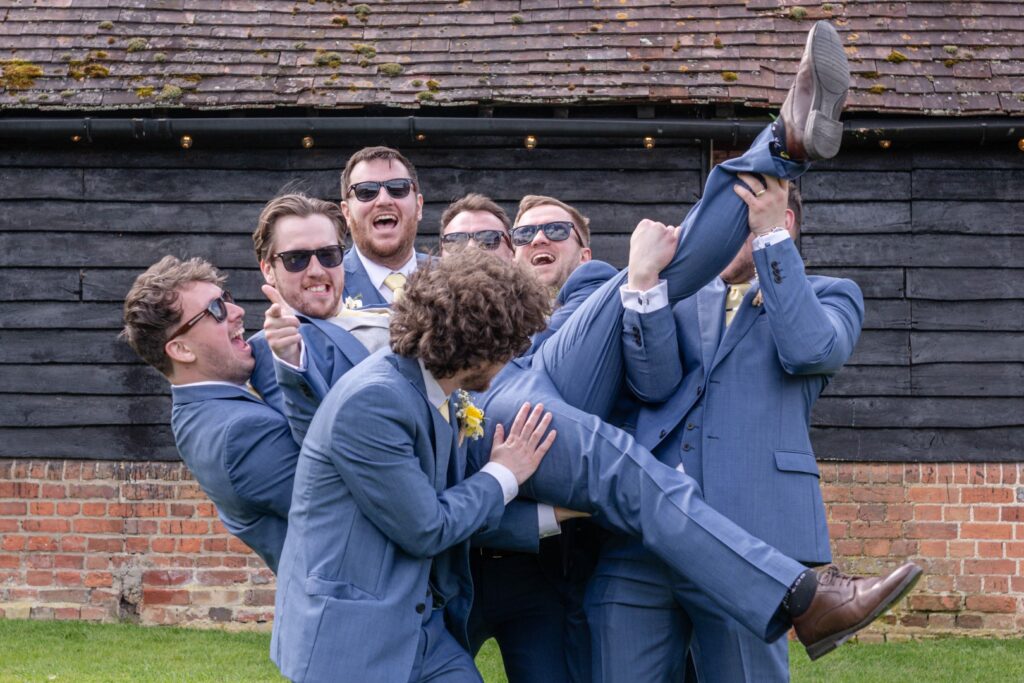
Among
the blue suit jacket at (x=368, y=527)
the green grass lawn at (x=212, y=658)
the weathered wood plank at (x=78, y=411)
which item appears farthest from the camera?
the weathered wood plank at (x=78, y=411)

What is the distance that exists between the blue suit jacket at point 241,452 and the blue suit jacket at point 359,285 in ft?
3.59

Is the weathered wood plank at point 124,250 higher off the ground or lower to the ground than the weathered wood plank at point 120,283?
higher

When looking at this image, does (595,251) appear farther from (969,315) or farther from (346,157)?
(969,315)

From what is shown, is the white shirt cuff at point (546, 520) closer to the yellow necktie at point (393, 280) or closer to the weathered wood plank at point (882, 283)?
→ the yellow necktie at point (393, 280)

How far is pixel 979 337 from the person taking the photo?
27.4 ft

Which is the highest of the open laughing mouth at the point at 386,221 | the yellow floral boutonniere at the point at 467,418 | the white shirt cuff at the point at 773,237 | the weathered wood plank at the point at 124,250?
the weathered wood plank at the point at 124,250

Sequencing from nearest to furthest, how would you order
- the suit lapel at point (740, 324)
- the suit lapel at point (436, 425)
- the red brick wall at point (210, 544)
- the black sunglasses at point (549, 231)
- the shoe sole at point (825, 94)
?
the suit lapel at point (436, 425), the shoe sole at point (825, 94), the suit lapel at point (740, 324), the black sunglasses at point (549, 231), the red brick wall at point (210, 544)

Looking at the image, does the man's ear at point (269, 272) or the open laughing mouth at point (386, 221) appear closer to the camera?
the man's ear at point (269, 272)

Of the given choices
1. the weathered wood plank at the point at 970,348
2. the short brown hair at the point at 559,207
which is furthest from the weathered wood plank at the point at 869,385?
the short brown hair at the point at 559,207

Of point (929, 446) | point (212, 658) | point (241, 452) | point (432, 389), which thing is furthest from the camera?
point (929, 446)

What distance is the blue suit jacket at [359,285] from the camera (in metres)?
4.84

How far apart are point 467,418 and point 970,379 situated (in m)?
5.77

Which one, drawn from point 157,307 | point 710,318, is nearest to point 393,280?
point 157,307

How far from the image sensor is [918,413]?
8.34 metres
